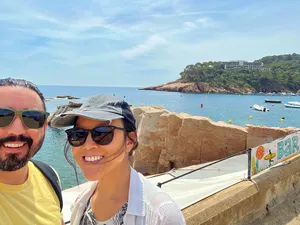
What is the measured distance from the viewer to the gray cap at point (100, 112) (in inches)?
66.5

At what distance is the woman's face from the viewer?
1756mm

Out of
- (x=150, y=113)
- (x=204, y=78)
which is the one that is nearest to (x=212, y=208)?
(x=150, y=113)

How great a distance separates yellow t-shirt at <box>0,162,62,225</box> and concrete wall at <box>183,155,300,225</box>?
230 cm

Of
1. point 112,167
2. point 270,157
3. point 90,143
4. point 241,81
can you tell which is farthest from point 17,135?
point 241,81

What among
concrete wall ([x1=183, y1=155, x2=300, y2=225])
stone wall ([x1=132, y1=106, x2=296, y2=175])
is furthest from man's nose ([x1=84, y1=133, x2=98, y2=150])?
stone wall ([x1=132, y1=106, x2=296, y2=175])

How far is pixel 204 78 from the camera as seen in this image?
13475 cm

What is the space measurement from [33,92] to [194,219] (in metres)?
2.85

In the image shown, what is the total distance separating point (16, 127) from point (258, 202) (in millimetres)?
4547

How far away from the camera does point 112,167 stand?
1.79 meters

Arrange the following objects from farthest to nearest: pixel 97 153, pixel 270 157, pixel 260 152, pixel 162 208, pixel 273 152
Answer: pixel 273 152, pixel 270 157, pixel 260 152, pixel 97 153, pixel 162 208

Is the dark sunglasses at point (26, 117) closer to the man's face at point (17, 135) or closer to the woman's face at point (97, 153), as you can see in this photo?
the man's face at point (17, 135)

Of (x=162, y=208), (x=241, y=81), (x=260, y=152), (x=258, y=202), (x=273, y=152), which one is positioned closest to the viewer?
(x=162, y=208)

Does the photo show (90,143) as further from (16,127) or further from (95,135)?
A: (16,127)

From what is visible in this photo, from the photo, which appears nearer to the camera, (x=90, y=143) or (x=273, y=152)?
(x=90, y=143)
